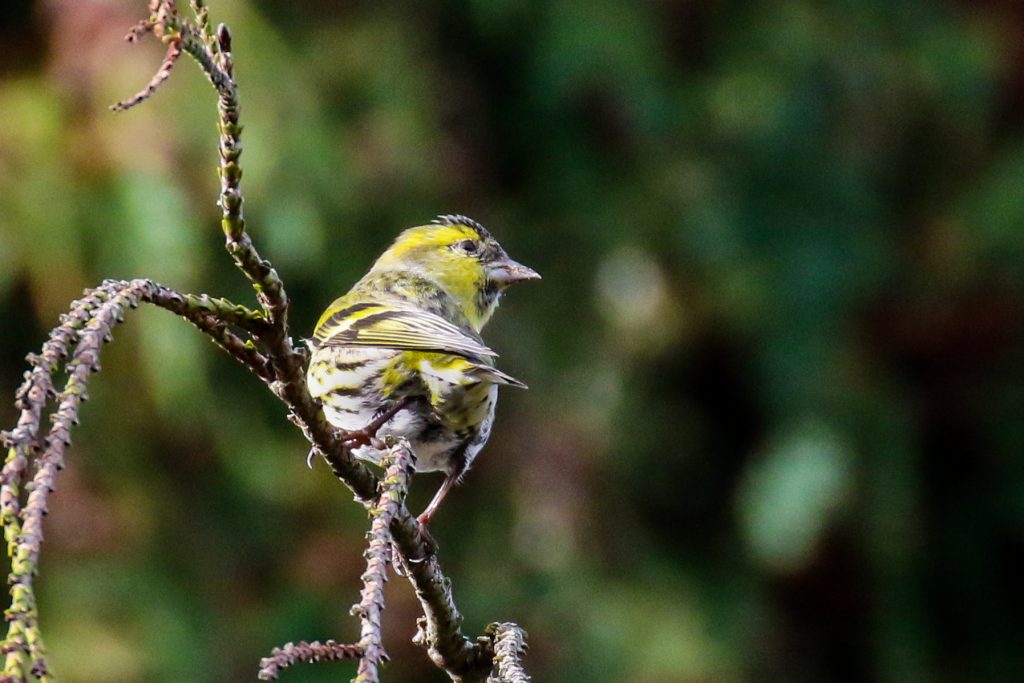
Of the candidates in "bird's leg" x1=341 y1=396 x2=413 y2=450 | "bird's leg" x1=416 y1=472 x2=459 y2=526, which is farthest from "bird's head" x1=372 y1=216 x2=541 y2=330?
"bird's leg" x1=341 y1=396 x2=413 y2=450

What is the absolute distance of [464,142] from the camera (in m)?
5.93

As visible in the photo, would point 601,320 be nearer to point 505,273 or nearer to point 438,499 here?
point 505,273

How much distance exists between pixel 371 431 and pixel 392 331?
22 cm

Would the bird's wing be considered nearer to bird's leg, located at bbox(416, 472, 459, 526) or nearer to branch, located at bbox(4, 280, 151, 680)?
bird's leg, located at bbox(416, 472, 459, 526)

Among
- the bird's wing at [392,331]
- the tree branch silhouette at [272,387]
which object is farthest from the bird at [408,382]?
the tree branch silhouette at [272,387]

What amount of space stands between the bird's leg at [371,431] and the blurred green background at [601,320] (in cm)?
253

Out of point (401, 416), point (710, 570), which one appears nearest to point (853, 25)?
point (710, 570)

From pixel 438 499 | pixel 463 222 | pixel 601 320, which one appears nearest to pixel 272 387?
pixel 438 499

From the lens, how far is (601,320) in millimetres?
5723

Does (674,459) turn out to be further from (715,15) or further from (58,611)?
(58,611)

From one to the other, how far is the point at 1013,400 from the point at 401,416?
4492 millimetres

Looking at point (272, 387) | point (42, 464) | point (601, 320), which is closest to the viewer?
point (42, 464)

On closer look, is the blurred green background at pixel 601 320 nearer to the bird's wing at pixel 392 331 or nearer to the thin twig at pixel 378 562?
the bird's wing at pixel 392 331

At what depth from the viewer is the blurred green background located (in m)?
4.75
